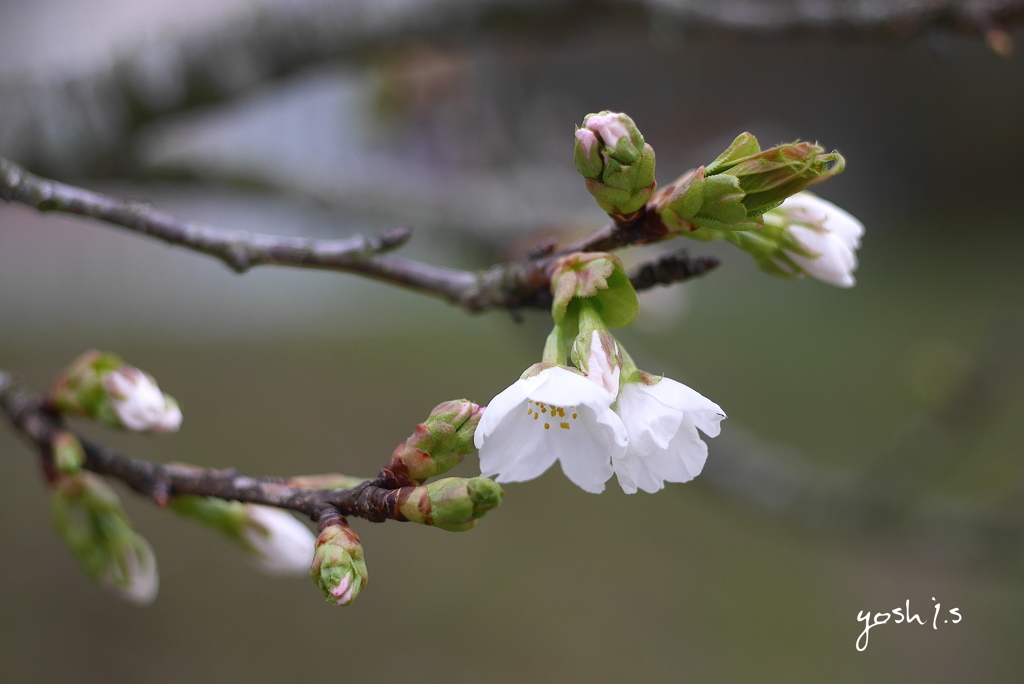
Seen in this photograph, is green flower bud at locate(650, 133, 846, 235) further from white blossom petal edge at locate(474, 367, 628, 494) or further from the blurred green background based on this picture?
the blurred green background

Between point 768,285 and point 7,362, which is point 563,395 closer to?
point 7,362

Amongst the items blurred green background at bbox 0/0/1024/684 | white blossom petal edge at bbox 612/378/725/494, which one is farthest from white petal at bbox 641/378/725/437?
blurred green background at bbox 0/0/1024/684

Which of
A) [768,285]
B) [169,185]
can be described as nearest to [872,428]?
[768,285]

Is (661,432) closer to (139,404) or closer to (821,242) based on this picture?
(821,242)

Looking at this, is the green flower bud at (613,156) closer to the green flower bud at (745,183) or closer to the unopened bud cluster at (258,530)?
the green flower bud at (745,183)

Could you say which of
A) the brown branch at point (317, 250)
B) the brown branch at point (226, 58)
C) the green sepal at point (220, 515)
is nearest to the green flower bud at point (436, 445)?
the brown branch at point (317, 250)

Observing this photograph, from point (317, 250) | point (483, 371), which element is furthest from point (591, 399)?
point (483, 371)
